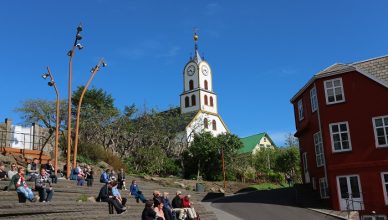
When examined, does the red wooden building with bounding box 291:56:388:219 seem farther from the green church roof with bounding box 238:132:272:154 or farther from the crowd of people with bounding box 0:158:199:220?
the green church roof with bounding box 238:132:272:154

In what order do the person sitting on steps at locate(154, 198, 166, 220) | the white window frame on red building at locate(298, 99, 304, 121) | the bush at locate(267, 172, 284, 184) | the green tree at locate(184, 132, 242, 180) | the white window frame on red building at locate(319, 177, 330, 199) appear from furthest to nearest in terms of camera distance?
the bush at locate(267, 172, 284, 184) < the green tree at locate(184, 132, 242, 180) < the white window frame on red building at locate(298, 99, 304, 121) < the white window frame on red building at locate(319, 177, 330, 199) < the person sitting on steps at locate(154, 198, 166, 220)

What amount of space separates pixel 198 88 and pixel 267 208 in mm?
53414

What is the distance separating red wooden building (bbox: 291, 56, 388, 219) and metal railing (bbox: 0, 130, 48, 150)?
2062 centimetres

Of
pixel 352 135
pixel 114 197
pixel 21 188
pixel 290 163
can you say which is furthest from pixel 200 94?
pixel 21 188

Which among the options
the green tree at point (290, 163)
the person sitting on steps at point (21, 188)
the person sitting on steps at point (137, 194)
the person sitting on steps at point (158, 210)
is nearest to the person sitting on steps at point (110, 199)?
the person sitting on steps at point (158, 210)

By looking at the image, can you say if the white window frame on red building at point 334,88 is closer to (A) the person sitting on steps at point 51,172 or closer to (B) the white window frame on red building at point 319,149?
(B) the white window frame on red building at point 319,149

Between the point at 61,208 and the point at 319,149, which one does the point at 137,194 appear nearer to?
→ the point at 61,208

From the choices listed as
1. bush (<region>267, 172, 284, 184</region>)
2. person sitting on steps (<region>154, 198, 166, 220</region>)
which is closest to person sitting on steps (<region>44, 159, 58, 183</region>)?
person sitting on steps (<region>154, 198, 166, 220</region>)

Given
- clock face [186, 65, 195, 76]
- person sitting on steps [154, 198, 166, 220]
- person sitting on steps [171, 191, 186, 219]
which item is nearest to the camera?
person sitting on steps [154, 198, 166, 220]

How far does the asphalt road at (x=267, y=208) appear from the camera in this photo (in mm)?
24328

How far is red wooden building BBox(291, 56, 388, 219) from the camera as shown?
25.7m

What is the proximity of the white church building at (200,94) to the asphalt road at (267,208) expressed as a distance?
43.0m

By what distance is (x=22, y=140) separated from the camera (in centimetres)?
3353

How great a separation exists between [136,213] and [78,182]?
676 centimetres
